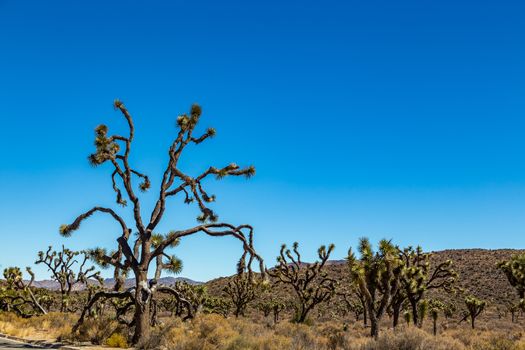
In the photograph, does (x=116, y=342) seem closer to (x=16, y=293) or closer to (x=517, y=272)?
(x=16, y=293)

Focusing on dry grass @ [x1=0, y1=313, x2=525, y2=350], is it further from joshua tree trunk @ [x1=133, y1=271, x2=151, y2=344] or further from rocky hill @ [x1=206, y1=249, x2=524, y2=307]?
rocky hill @ [x1=206, y1=249, x2=524, y2=307]

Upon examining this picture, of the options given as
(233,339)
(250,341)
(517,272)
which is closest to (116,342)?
(233,339)

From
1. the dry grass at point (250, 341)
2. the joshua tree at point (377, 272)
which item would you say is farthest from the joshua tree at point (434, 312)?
the dry grass at point (250, 341)

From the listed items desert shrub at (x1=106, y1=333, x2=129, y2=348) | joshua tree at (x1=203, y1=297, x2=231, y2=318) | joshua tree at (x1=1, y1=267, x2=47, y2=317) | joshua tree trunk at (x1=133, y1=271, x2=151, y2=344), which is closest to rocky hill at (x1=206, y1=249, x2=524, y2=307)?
joshua tree at (x1=203, y1=297, x2=231, y2=318)

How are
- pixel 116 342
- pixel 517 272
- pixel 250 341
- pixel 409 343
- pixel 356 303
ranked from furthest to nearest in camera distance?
pixel 356 303 < pixel 517 272 < pixel 116 342 < pixel 409 343 < pixel 250 341

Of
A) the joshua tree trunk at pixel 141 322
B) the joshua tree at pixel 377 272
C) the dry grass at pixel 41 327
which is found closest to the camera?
the joshua tree trunk at pixel 141 322

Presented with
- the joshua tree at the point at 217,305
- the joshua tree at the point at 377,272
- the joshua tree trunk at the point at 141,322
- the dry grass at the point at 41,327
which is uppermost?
the joshua tree at the point at 377,272

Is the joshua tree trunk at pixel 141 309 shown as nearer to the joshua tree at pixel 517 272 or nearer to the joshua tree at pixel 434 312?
the joshua tree at pixel 434 312

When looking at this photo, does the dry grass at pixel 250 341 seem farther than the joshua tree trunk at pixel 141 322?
No

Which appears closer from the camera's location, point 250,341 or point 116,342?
→ point 250,341

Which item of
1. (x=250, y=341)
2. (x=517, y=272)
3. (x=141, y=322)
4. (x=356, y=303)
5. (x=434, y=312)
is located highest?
(x=517, y=272)

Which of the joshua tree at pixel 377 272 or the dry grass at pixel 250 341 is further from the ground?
the joshua tree at pixel 377 272

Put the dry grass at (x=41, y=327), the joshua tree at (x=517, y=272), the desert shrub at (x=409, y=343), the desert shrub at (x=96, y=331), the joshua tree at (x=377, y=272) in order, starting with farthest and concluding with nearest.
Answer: the joshua tree at (x=517, y=272)
the joshua tree at (x=377, y=272)
the dry grass at (x=41, y=327)
the desert shrub at (x=96, y=331)
the desert shrub at (x=409, y=343)

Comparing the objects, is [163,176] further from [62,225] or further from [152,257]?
[62,225]
